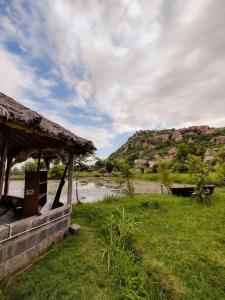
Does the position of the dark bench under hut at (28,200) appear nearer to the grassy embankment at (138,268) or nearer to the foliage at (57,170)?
the grassy embankment at (138,268)

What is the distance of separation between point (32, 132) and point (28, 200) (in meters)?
1.31

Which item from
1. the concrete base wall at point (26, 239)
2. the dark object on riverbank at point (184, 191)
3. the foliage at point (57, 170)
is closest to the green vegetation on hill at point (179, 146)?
the dark object on riverbank at point (184, 191)

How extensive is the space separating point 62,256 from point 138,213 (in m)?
3.15

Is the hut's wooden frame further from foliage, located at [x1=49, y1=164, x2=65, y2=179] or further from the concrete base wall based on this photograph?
foliage, located at [x1=49, y1=164, x2=65, y2=179]

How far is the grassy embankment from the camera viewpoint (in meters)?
2.53

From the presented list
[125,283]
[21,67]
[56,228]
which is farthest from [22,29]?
[125,283]

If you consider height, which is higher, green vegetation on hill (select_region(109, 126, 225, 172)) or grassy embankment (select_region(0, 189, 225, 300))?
green vegetation on hill (select_region(109, 126, 225, 172))

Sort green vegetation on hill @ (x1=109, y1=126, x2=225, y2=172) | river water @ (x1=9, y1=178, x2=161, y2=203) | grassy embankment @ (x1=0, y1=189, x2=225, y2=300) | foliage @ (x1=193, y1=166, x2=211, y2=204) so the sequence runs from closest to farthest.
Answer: grassy embankment @ (x1=0, y1=189, x2=225, y2=300) < foliage @ (x1=193, y1=166, x2=211, y2=204) < river water @ (x1=9, y1=178, x2=161, y2=203) < green vegetation on hill @ (x1=109, y1=126, x2=225, y2=172)

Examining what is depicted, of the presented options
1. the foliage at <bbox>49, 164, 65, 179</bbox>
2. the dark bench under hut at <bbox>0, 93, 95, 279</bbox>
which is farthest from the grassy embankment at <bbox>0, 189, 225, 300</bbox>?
the foliage at <bbox>49, 164, 65, 179</bbox>

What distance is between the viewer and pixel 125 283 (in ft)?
8.78

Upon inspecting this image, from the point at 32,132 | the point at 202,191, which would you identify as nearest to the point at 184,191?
the point at 202,191

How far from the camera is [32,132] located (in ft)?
10.6

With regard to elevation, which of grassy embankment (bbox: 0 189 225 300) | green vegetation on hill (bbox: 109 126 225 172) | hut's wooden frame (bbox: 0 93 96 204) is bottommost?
grassy embankment (bbox: 0 189 225 300)

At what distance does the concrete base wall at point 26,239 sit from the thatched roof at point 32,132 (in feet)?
4.73
